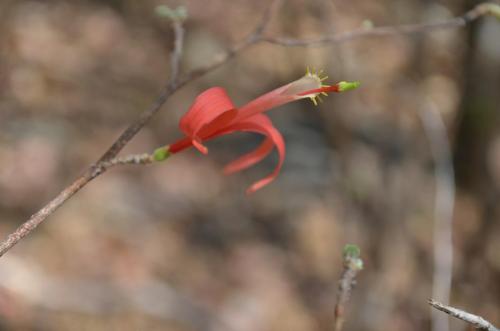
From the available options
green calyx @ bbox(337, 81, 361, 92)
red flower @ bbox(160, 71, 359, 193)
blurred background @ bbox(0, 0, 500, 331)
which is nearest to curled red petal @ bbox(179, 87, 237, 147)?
red flower @ bbox(160, 71, 359, 193)

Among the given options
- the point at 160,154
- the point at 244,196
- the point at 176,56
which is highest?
the point at 244,196

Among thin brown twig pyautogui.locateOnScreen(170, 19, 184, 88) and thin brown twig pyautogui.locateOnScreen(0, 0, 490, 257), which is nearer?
thin brown twig pyautogui.locateOnScreen(0, 0, 490, 257)

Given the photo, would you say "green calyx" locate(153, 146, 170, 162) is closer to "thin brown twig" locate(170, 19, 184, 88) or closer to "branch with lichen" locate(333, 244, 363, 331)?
"thin brown twig" locate(170, 19, 184, 88)

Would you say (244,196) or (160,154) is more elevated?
(244,196)

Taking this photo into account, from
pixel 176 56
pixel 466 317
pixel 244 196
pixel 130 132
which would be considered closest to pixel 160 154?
pixel 130 132

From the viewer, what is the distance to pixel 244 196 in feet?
13.8

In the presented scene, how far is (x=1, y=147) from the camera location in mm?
3879

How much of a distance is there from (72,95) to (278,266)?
5.52 ft

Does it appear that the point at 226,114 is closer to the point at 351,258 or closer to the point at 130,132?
the point at 130,132

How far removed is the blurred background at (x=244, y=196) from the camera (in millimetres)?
3381

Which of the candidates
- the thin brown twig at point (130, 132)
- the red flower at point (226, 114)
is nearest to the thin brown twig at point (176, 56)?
the thin brown twig at point (130, 132)

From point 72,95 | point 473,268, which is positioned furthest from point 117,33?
point 473,268

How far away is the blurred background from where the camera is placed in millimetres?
3381

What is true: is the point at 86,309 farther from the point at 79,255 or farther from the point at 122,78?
the point at 122,78
